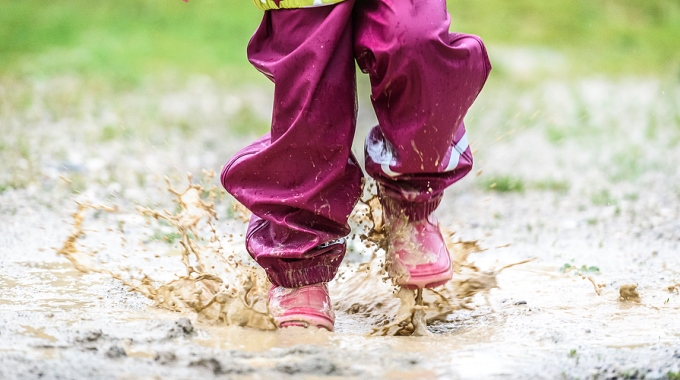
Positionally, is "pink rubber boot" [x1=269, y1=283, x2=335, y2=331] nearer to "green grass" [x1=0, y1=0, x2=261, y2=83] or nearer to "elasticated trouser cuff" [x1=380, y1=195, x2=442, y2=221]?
"elasticated trouser cuff" [x1=380, y1=195, x2=442, y2=221]

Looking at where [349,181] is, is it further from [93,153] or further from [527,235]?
[93,153]

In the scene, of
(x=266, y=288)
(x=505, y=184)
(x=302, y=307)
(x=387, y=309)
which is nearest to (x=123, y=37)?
(x=505, y=184)

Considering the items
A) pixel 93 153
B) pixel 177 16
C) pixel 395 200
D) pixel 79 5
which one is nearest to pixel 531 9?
pixel 177 16

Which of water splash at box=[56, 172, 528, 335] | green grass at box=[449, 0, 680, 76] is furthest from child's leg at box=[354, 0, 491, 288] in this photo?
green grass at box=[449, 0, 680, 76]

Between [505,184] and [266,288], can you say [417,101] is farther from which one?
[505,184]

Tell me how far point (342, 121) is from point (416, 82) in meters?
0.22

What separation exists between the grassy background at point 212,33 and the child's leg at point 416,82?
5.98 metres

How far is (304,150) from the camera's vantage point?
218 cm

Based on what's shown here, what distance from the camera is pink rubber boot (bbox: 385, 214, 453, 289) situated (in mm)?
2291

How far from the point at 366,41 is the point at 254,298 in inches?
29.1

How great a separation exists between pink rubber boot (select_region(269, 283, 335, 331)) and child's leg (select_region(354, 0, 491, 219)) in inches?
12.8

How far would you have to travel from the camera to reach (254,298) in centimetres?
242

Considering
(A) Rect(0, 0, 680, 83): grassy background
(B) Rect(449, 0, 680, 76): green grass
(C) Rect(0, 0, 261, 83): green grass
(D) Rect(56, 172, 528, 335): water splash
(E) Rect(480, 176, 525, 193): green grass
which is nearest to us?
(D) Rect(56, 172, 528, 335): water splash

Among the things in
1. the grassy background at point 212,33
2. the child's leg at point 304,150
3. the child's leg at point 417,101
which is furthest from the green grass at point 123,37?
the child's leg at point 417,101
